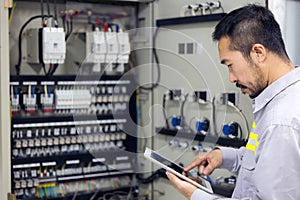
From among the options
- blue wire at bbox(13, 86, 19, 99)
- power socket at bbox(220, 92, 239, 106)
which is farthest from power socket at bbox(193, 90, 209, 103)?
blue wire at bbox(13, 86, 19, 99)

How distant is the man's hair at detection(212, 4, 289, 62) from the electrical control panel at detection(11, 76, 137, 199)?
4.79ft

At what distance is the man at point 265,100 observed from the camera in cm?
146

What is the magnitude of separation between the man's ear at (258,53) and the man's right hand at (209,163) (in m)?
0.61

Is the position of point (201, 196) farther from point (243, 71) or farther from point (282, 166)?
point (243, 71)

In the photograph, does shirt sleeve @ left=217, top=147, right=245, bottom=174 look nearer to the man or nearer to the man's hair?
the man

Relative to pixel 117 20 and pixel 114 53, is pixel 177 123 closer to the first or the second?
pixel 114 53

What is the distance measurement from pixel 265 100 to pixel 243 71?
0.43 feet

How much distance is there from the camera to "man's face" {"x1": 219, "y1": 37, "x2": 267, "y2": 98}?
1.65 metres

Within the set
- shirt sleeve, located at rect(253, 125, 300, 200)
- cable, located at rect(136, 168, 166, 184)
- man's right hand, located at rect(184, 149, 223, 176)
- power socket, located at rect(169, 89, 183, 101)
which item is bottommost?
cable, located at rect(136, 168, 166, 184)

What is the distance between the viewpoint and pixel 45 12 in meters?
2.96

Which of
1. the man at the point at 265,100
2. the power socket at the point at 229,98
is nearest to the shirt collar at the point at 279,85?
the man at the point at 265,100

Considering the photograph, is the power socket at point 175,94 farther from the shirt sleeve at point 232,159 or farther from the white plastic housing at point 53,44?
the shirt sleeve at point 232,159

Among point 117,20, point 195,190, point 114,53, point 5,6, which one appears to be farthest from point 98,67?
point 195,190

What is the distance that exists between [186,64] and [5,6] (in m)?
1.09
